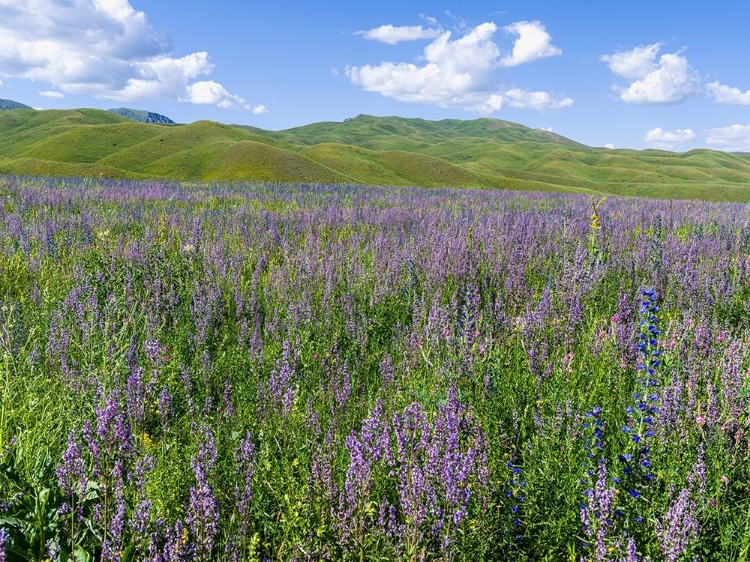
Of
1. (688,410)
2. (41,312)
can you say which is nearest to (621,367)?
(688,410)

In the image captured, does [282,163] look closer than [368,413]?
No

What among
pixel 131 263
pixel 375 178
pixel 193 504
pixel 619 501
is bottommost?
pixel 619 501

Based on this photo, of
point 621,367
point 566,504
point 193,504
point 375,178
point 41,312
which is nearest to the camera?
point 193,504

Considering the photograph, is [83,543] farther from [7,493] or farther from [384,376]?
[384,376]

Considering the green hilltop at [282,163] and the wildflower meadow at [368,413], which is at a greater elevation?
the green hilltop at [282,163]

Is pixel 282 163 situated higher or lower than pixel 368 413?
higher

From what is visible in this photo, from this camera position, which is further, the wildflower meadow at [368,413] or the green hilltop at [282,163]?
the green hilltop at [282,163]

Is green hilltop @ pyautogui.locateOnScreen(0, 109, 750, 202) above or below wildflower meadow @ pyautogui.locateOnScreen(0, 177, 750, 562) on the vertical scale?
above

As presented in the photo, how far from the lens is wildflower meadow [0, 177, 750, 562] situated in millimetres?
2051

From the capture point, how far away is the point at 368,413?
113 inches

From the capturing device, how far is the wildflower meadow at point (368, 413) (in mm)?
2051

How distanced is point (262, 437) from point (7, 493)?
1.22 metres

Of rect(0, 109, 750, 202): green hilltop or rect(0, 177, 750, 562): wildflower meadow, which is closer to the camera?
rect(0, 177, 750, 562): wildflower meadow

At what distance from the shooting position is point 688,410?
2768 mm
